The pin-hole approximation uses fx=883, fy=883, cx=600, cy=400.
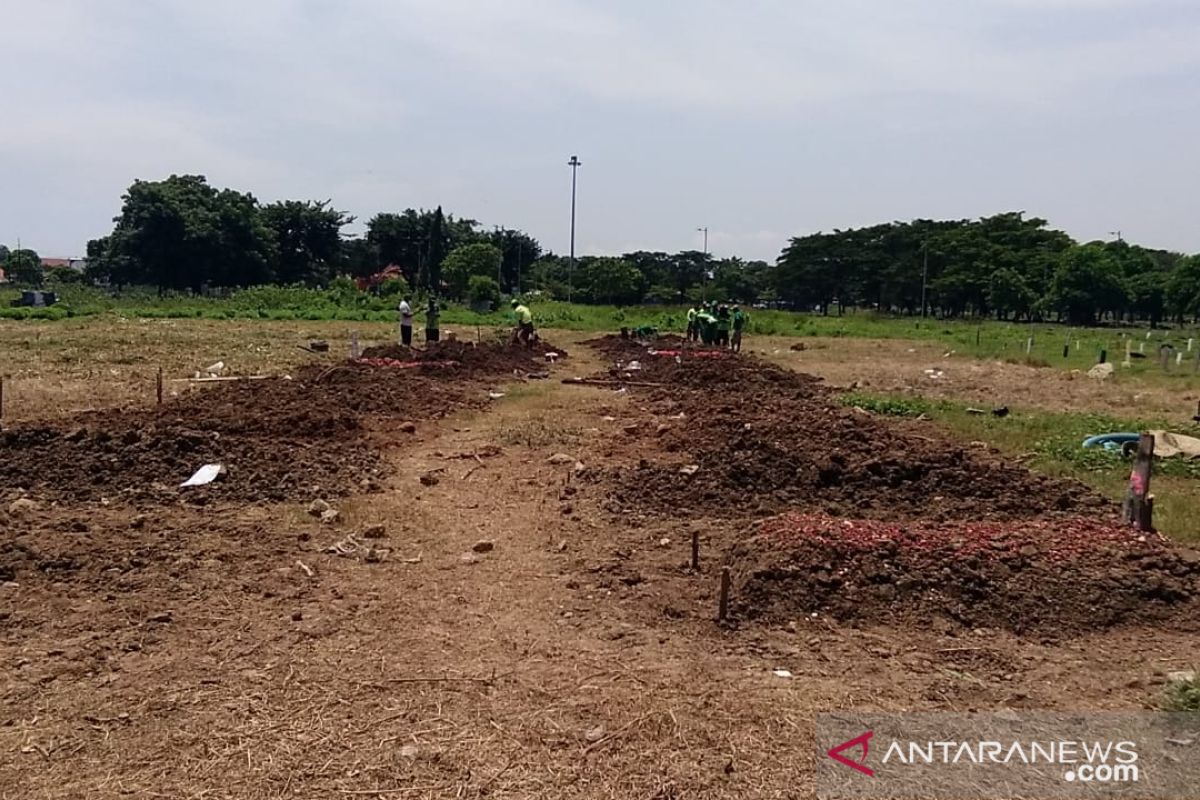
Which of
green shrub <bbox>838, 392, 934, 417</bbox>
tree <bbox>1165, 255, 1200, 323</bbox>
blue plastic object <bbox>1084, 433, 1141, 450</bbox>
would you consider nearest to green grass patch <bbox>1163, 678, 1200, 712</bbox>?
blue plastic object <bbox>1084, 433, 1141, 450</bbox>

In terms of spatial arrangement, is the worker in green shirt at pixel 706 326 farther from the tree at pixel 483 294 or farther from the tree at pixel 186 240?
the tree at pixel 186 240

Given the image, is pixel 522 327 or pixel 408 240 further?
pixel 408 240

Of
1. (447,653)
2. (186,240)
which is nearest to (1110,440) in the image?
(447,653)

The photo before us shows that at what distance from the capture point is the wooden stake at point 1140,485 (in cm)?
627

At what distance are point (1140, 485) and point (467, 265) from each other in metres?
56.1

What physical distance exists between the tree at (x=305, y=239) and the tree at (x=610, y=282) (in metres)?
20.1

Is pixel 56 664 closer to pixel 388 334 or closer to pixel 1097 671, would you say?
pixel 1097 671

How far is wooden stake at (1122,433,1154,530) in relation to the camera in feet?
20.6

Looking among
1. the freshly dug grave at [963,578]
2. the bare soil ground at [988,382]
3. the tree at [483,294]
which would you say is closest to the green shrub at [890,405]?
the bare soil ground at [988,382]

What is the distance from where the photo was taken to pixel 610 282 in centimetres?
6291

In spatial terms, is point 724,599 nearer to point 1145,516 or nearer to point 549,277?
point 1145,516

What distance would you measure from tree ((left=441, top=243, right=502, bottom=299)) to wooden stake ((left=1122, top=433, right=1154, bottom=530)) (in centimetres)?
5462

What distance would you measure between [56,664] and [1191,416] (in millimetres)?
16241

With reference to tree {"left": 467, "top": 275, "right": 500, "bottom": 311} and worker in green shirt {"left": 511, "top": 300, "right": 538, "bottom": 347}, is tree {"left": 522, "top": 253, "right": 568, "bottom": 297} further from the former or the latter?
worker in green shirt {"left": 511, "top": 300, "right": 538, "bottom": 347}
